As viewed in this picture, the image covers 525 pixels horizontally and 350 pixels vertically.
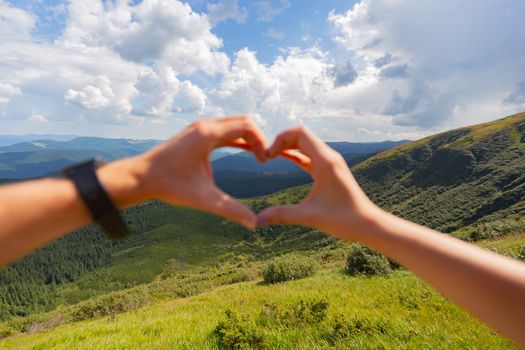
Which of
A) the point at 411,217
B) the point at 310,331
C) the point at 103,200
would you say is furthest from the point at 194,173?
the point at 411,217

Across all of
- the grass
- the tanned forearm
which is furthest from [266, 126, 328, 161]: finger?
the grass

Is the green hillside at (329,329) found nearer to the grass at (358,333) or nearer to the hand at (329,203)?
the grass at (358,333)

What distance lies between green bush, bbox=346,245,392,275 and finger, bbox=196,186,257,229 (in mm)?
11141

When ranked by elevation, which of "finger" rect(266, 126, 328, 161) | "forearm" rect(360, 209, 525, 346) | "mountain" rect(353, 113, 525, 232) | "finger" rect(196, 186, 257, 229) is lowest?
"mountain" rect(353, 113, 525, 232)

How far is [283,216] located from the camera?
220cm

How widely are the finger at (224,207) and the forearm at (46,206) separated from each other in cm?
40

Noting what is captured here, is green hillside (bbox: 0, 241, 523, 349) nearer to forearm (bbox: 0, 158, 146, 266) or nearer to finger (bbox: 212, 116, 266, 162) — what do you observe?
finger (bbox: 212, 116, 266, 162)

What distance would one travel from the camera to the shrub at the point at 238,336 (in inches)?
204

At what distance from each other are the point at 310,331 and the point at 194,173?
435 centimetres

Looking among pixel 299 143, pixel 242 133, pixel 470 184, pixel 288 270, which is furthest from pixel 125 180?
pixel 470 184

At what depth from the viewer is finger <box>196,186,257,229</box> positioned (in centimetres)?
211

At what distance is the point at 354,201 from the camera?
2.15 meters

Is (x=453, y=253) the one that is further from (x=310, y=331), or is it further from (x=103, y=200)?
(x=310, y=331)

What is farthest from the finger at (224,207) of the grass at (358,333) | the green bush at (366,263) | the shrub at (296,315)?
the green bush at (366,263)
